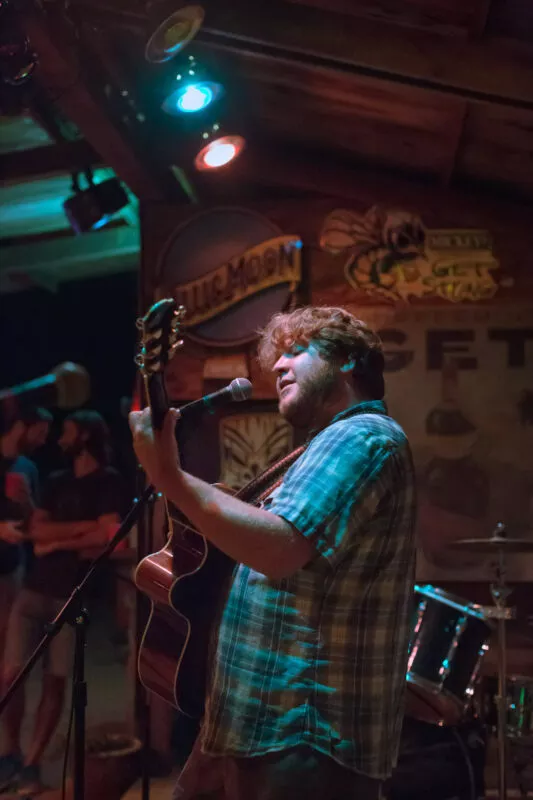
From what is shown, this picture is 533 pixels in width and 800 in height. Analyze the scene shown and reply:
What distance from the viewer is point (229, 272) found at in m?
4.75

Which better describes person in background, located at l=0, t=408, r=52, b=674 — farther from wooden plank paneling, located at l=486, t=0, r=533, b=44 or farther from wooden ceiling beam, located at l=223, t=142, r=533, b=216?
wooden plank paneling, located at l=486, t=0, r=533, b=44

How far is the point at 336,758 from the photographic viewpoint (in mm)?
1502

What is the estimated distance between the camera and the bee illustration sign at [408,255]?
4578mm

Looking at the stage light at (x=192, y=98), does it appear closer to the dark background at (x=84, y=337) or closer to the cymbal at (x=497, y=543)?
the dark background at (x=84, y=337)

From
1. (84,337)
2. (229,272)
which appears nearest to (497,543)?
(229,272)

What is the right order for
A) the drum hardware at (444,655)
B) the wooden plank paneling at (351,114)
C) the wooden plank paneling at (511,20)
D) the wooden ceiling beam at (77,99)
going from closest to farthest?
1. the wooden plank paneling at (511,20)
2. the wooden ceiling beam at (77,99)
3. the drum hardware at (444,655)
4. the wooden plank paneling at (351,114)

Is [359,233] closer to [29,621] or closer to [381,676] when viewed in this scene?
[29,621]

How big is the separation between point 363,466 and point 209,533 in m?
0.33

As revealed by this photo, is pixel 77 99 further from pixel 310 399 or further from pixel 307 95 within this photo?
pixel 310 399

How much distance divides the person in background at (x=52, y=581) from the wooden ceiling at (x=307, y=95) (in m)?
1.74

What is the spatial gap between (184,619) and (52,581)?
253cm

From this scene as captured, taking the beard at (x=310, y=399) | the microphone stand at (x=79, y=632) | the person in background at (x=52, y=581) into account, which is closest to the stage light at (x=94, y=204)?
the person in background at (x=52, y=581)

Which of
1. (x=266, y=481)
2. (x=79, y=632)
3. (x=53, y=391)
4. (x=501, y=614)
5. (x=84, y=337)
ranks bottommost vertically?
(x=501, y=614)

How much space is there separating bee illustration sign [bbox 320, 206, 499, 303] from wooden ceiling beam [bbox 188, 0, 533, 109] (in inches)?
54.0
